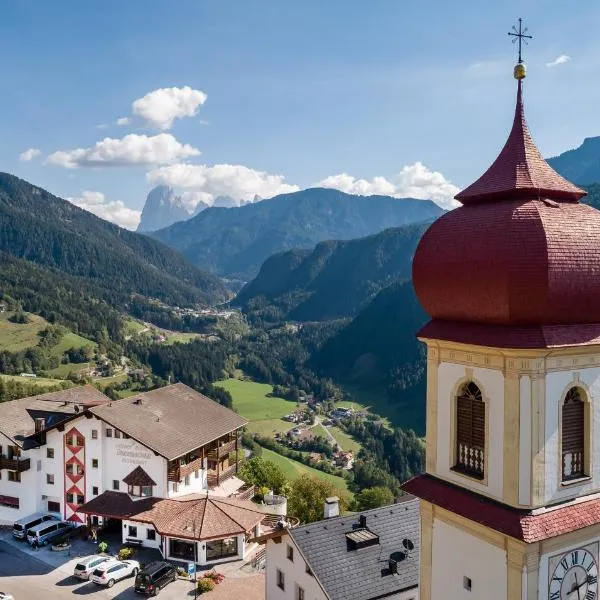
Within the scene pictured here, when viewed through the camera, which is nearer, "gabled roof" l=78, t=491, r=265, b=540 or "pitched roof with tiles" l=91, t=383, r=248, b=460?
"gabled roof" l=78, t=491, r=265, b=540

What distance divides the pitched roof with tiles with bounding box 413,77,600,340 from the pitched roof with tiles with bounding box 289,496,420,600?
60.2 ft

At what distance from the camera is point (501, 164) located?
15.1 meters

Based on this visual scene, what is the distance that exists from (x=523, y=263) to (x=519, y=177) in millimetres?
2567

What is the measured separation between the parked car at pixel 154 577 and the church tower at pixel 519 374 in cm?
2582

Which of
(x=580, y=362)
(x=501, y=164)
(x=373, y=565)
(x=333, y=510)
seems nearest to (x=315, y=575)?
(x=373, y=565)

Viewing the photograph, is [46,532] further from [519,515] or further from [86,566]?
[519,515]

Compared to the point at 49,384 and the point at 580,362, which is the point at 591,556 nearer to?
the point at 580,362

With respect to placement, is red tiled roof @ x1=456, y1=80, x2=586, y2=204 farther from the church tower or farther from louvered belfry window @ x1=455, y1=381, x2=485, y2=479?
louvered belfry window @ x1=455, y1=381, x2=485, y2=479

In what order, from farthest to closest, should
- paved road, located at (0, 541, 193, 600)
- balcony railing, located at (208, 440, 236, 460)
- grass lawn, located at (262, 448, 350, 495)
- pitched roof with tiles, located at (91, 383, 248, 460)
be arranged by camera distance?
grass lawn, located at (262, 448, 350, 495) → balcony railing, located at (208, 440, 236, 460) → pitched roof with tiles, located at (91, 383, 248, 460) → paved road, located at (0, 541, 193, 600)

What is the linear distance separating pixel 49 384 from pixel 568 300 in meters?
146

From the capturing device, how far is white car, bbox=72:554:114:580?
1505 inches

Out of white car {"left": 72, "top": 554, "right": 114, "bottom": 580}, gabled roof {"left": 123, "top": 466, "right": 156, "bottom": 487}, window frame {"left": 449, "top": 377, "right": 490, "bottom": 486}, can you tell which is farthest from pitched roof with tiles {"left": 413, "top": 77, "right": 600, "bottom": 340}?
gabled roof {"left": 123, "top": 466, "right": 156, "bottom": 487}

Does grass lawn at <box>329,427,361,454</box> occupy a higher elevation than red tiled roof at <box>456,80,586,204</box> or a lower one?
lower

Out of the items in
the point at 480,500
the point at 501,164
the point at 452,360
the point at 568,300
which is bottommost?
the point at 480,500
